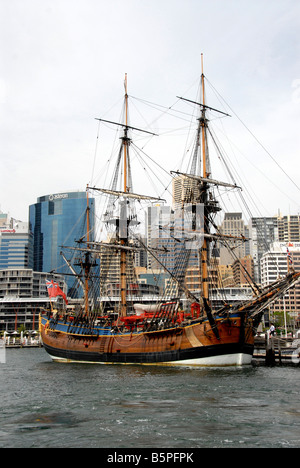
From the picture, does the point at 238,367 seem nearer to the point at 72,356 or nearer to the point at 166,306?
the point at 166,306

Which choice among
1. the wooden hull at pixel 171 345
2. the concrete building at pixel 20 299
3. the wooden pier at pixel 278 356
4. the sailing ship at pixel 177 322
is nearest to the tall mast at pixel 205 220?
the sailing ship at pixel 177 322

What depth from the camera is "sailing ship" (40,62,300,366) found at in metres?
39.3

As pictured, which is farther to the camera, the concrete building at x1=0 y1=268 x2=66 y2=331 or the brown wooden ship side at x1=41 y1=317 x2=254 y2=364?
the concrete building at x1=0 y1=268 x2=66 y2=331

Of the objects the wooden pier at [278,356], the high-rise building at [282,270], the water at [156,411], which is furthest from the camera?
the high-rise building at [282,270]

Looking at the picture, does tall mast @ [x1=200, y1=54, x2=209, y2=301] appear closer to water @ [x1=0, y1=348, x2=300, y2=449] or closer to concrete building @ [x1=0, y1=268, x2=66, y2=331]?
water @ [x1=0, y1=348, x2=300, y2=449]

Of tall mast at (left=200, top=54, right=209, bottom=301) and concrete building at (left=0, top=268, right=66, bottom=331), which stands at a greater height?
tall mast at (left=200, top=54, right=209, bottom=301)

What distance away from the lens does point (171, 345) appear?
138 feet

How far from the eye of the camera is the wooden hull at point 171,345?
39219 millimetres

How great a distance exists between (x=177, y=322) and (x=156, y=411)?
20732mm

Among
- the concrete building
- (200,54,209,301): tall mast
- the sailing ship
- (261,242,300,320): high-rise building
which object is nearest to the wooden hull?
the sailing ship

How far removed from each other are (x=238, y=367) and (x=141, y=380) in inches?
424

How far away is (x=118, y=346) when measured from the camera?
47844 mm

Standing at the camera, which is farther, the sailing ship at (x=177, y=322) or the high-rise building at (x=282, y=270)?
the high-rise building at (x=282, y=270)

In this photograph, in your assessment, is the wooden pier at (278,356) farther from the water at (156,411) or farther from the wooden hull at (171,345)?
the water at (156,411)
